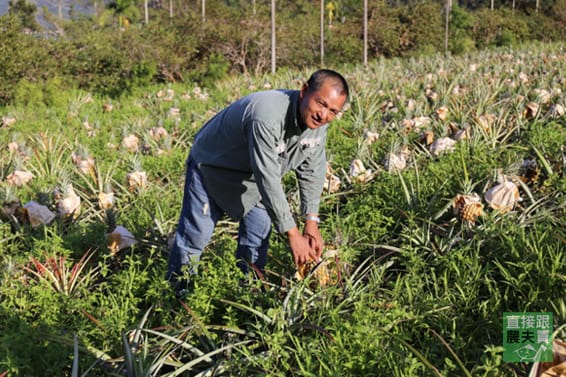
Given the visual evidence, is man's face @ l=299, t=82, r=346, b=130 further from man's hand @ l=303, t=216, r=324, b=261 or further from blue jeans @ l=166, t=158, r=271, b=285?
blue jeans @ l=166, t=158, r=271, b=285

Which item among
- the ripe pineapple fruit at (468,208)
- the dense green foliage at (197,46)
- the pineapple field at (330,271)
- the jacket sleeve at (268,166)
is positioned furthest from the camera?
the dense green foliage at (197,46)

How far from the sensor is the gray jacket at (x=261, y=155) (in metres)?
2.17

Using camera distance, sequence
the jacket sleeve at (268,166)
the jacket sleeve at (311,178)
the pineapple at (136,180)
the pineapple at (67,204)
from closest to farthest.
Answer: the jacket sleeve at (268,166), the jacket sleeve at (311,178), the pineapple at (67,204), the pineapple at (136,180)

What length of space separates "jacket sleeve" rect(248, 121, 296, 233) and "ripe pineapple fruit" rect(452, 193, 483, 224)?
1.09 metres

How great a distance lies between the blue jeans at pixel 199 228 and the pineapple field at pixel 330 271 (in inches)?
5.5

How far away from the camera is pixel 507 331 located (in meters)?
2.02

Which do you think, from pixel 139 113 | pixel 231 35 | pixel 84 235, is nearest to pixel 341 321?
pixel 84 235

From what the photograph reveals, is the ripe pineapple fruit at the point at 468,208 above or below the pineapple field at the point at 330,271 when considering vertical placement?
above

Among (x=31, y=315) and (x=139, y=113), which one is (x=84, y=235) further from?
(x=139, y=113)

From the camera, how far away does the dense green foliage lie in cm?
1062

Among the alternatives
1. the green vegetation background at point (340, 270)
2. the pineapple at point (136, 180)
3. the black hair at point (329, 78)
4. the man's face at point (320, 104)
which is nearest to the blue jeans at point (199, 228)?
the green vegetation background at point (340, 270)

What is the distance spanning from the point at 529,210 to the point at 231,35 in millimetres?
13082

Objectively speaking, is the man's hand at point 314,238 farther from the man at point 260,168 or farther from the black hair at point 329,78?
the black hair at point 329,78

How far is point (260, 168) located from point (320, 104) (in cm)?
35
